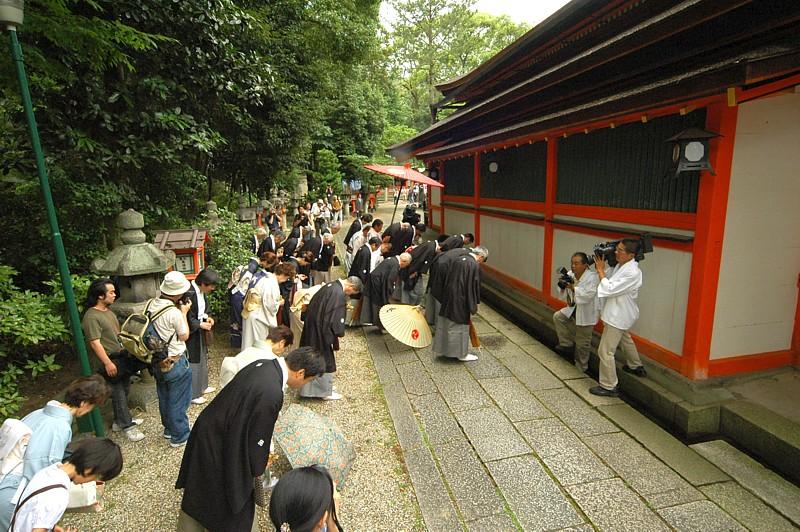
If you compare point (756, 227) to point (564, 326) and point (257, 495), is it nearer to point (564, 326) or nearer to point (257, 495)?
point (564, 326)

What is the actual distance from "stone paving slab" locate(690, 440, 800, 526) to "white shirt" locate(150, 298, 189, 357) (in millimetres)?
5437

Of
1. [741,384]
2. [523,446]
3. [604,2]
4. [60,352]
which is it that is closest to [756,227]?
[741,384]

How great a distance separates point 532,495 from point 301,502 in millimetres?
2435

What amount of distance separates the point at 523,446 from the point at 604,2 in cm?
679

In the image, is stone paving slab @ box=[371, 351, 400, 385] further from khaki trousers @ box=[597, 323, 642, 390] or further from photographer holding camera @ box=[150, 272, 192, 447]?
khaki trousers @ box=[597, 323, 642, 390]

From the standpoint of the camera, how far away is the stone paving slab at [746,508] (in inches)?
129

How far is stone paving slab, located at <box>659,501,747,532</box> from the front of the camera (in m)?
3.26

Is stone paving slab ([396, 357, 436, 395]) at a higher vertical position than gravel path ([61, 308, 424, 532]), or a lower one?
higher

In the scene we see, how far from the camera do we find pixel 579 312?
5.94 m

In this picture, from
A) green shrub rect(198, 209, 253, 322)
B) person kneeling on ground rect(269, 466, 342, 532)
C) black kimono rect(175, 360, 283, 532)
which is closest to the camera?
person kneeling on ground rect(269, 466, 342, 532)

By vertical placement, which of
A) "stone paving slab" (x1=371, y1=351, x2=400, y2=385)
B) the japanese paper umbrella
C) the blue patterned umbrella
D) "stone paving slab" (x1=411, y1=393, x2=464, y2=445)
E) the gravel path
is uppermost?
the japanese paper umbrella

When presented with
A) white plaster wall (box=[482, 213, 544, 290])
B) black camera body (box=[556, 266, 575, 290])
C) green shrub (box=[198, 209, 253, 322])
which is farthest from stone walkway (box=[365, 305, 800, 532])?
green shrub (box=[198, 209, 253, 322])

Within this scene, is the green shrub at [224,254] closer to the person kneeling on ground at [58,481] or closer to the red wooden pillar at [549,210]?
the person kneeling on ground at [58,481]

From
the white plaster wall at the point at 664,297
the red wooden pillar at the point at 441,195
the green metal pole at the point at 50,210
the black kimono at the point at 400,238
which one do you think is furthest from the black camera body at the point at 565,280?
the red wooden pillar at the point at 441,195
